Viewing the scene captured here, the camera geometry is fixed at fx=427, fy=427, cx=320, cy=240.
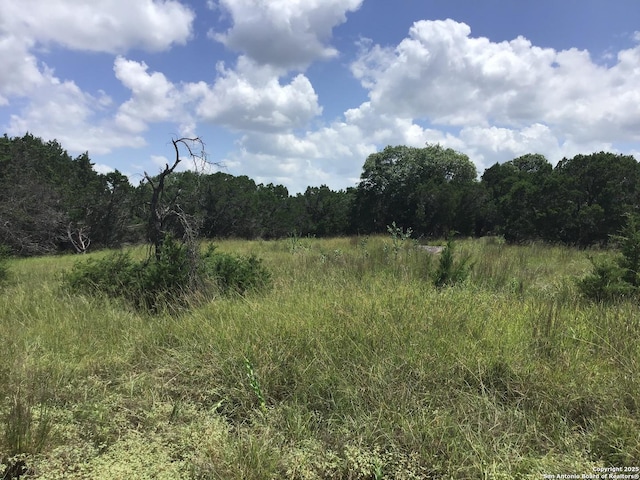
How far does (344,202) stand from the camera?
43.4 meters

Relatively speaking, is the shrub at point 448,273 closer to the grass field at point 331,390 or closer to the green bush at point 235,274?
the grass field at point 331,390

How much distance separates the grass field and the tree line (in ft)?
10.6

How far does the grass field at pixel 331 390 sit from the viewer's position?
269 cm

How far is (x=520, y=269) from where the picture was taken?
9.21 metres

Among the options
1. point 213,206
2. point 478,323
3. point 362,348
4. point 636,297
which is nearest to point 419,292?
point 478,323

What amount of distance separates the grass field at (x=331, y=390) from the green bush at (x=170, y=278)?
993mm

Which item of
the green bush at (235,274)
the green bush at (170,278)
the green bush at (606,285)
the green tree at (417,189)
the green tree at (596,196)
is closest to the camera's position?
the green bush at (606,285)

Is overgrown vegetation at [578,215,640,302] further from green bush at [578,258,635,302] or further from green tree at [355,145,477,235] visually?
green tree at [355,145,477,235]

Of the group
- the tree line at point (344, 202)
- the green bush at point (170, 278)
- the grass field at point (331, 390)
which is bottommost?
the grass field at point (331, 390)

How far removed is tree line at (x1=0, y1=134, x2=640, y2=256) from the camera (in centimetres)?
1734

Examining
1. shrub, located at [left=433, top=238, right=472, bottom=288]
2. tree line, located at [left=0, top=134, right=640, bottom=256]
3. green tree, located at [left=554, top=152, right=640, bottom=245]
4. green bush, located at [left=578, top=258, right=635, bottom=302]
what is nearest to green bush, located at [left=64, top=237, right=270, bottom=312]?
tree line, located at [left=0, top=134, right=640, bottom=256]

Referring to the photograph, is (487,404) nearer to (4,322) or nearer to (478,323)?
(478,323)

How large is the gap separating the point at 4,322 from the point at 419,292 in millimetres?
5153

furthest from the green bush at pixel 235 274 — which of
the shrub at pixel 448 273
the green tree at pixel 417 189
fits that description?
the green tree at pixel 417 189
